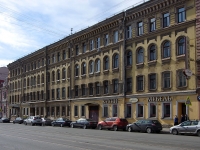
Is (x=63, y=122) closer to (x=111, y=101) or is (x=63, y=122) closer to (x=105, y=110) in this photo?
(x=105, y=110)

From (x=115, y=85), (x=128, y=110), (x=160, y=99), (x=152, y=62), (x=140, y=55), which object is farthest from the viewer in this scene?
(x=115, y=85)

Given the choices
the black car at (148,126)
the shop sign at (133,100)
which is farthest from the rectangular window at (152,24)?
the black car at (148,126)

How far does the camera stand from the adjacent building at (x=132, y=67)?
104 feet

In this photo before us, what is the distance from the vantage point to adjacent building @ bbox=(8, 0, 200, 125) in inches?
1245

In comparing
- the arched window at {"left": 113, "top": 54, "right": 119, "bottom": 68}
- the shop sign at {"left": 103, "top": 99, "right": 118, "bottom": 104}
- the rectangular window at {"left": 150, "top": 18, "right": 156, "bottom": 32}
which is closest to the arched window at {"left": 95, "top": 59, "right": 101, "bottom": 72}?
the arched window at {"left": 113, "top": 54, "right": 119, "bottom": 68}

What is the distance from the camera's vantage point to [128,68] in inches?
1512

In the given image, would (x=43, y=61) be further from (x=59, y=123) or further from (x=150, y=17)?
(x=150, y=17)

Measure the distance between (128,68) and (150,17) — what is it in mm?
6666

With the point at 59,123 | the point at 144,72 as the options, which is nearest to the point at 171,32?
the point at 144,72

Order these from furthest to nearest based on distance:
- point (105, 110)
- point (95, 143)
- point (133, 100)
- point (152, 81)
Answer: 1. point (105, 110)
2. point (133, 100)
3. point (152, 81)
4. point (95, 143)

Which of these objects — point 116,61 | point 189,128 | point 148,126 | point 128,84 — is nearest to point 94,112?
point 128,84

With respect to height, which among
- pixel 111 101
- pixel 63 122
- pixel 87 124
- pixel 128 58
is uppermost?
pixel 128 58

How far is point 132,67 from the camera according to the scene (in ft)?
124

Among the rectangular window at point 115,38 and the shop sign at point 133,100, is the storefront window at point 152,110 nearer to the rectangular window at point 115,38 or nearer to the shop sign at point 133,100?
the shop sign at point 133,100
